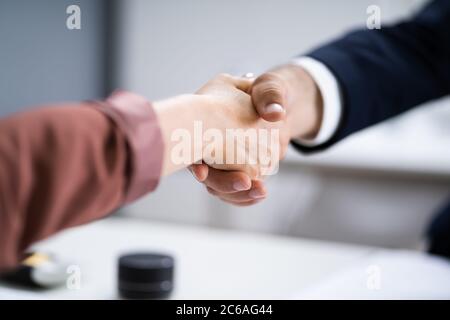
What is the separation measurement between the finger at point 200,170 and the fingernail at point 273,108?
8 centimetres

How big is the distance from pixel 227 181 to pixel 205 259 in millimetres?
378

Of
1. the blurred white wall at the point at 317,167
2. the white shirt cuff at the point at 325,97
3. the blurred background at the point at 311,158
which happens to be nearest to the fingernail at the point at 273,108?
the white shirt cuff at the point at 325,97

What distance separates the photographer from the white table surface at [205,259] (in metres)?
0.68

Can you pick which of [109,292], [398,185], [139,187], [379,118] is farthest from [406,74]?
[398,185]

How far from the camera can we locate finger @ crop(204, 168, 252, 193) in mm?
503

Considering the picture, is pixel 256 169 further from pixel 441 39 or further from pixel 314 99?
pixel 441 39

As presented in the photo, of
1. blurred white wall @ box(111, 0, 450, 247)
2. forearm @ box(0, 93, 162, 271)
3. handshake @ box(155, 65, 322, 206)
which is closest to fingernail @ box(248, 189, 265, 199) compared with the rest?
handshake @ box(155, 65, 322, 206)

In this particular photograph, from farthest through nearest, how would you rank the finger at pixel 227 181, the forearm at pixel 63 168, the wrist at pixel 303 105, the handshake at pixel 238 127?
the wrist at pixel 303 105 < the finger at pixel 227 181 < the handshake at pixel 238 127 < the forearm at pixel 63 168

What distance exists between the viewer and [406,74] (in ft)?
2.46

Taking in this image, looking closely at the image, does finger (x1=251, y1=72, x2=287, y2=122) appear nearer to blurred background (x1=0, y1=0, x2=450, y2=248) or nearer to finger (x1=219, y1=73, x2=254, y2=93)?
finger (x1=219, y1=73, x2=254, y2=93)

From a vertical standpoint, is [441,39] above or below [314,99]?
above

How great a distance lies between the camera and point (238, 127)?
498 millimetres

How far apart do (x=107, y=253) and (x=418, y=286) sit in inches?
16.0

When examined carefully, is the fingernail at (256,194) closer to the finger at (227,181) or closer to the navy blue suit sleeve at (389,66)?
the finger at (227,181)
